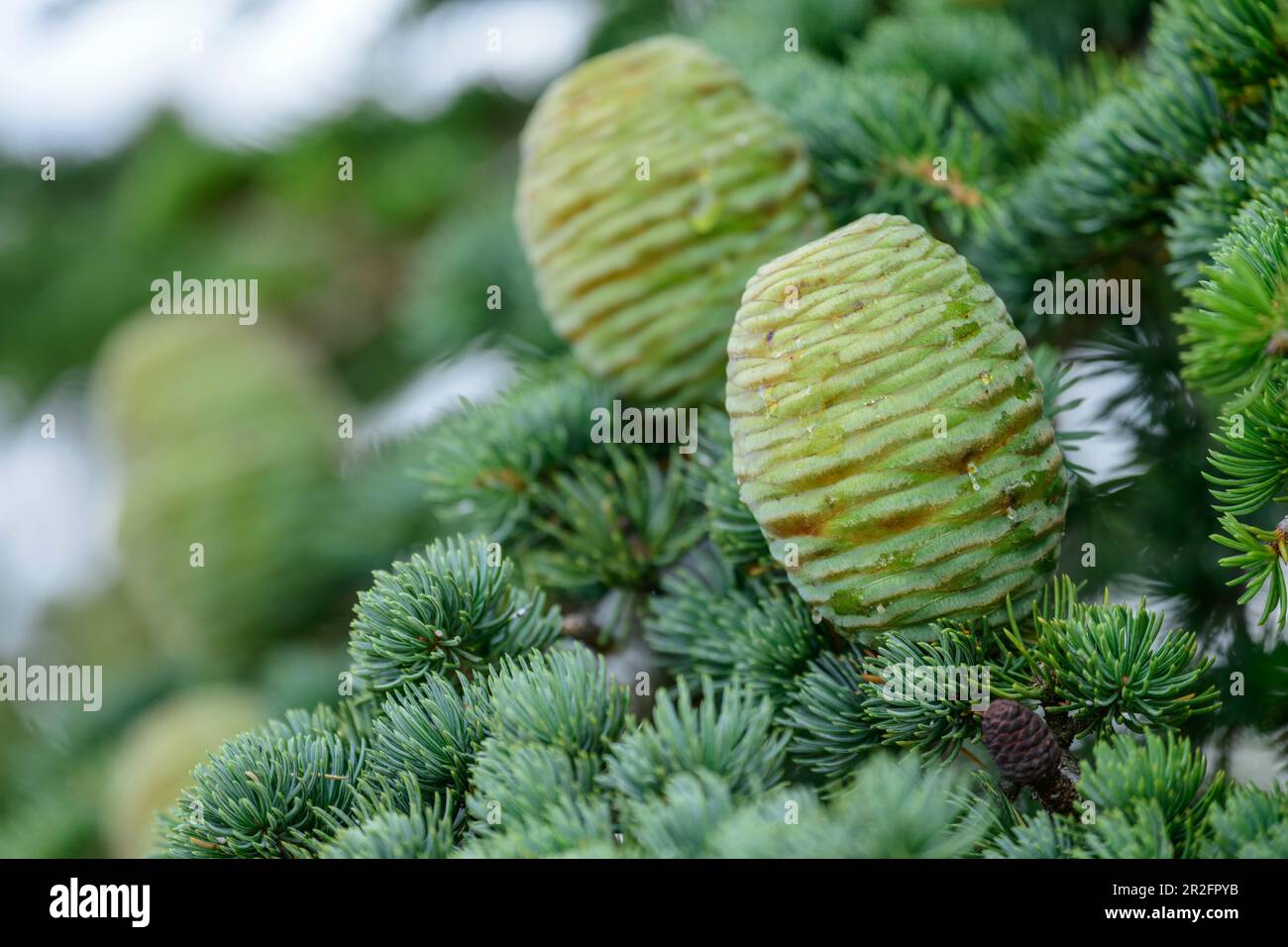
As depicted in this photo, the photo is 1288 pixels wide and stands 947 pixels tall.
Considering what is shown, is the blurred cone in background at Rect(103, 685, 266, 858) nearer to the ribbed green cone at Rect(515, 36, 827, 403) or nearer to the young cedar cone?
the ribbed green cone at Rect(515, 36, 827, 403)

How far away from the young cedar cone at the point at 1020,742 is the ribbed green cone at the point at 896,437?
5 cm

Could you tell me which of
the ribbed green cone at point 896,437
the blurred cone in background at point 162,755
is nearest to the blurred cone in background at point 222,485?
the blurred cone in background at point 162,755

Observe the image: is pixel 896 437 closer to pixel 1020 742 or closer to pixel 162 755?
pixel 1020 742

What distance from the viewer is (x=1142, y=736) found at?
1.18 feet

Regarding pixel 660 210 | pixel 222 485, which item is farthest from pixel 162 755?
pixel 660 210

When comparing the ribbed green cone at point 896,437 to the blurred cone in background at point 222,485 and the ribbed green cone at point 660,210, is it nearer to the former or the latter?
the ribbed green cone at point 660,210

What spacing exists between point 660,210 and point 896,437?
18 centimetres

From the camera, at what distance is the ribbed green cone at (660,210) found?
0.49 meters

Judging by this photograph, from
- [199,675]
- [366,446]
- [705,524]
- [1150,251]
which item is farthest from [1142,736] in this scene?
[199,675]

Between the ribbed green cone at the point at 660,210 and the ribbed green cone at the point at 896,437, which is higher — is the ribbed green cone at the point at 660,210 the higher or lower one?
the higher one

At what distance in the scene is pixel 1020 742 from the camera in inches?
13.1

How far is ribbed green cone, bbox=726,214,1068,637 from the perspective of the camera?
0.37m

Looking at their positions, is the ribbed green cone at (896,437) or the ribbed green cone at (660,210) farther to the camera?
the ribbed green cone at (660,210)
